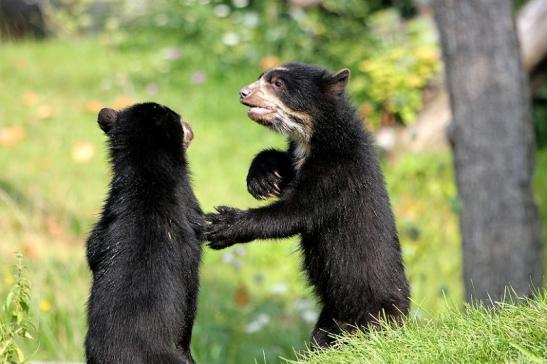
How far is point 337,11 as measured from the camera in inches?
547

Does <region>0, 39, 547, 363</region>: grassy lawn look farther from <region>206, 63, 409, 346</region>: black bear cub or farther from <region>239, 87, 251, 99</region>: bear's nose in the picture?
<region>239, 87, 251, 99</region>: bear's nose

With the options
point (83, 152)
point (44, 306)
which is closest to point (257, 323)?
point (44, 306)

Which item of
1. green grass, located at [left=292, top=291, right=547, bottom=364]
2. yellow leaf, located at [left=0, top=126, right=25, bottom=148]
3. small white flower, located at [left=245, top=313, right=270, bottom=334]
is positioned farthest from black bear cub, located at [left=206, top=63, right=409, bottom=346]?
yellow leaf, located at [left=0, top=126, right=25, bottom=148]

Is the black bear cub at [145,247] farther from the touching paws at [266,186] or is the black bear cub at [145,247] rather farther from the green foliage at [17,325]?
the touching paws at [266,186]

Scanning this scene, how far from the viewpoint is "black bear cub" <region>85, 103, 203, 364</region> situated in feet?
13.9

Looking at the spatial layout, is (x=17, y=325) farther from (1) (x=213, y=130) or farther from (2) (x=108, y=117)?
(1) (x=213, y=130)

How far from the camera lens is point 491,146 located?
809cm

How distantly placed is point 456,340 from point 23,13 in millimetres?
13702

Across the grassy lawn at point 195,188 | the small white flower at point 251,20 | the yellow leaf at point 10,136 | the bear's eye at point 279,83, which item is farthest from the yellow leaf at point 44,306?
the small white flower at point 251,20

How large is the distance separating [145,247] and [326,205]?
1099mm

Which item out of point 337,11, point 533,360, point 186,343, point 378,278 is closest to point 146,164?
point 186,343

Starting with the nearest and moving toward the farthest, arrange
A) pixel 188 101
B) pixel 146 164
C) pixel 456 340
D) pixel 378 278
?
pixel 456 340
pixel 146 164
pixel 378 278
pixel 188 101

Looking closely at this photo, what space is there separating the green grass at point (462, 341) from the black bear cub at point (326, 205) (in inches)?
20.0

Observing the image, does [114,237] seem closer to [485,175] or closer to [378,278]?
[378,278]
